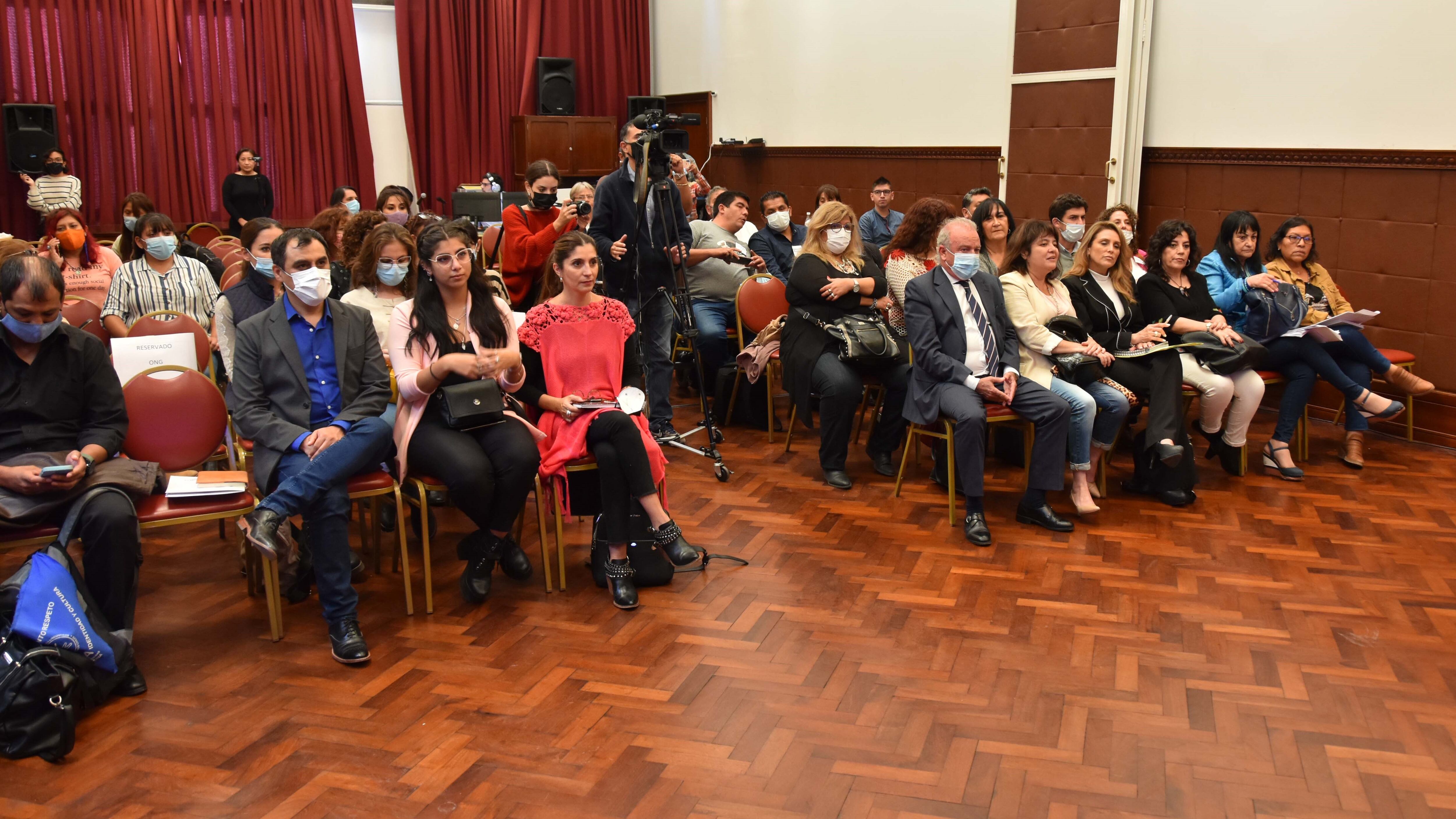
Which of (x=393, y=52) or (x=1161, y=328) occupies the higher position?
(x=393, y=52)

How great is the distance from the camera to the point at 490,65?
11414 mm

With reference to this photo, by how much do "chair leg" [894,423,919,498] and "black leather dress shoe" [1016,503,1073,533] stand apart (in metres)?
0.54

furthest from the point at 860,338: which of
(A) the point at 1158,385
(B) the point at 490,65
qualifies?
(B) the point at 490,65

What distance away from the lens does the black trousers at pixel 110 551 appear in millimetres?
3098

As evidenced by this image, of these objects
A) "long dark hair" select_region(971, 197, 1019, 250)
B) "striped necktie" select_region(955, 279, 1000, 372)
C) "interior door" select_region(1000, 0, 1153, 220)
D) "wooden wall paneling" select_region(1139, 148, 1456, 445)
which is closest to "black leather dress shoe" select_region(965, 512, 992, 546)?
"striped necktie" select_region(955, 279, 1000, 372)

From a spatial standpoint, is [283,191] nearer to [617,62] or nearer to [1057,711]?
[617,62]

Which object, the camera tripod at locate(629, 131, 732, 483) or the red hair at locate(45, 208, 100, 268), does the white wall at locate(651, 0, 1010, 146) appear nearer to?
the camera tripod at locate(629, 131, 732, 483)

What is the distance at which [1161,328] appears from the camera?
4.91 m

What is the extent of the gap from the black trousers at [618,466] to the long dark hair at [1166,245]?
9.54 feet

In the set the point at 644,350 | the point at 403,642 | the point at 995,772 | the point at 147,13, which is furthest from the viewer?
the point at 147,13

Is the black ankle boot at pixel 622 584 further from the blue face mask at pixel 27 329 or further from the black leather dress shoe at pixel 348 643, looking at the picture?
the blue face mask at pixel 27 329

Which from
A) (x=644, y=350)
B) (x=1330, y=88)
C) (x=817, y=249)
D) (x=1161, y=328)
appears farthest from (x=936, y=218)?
(x=1330, y=88)

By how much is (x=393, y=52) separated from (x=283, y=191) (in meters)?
1.86

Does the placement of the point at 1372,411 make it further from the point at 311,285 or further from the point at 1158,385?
the point at 311,285
